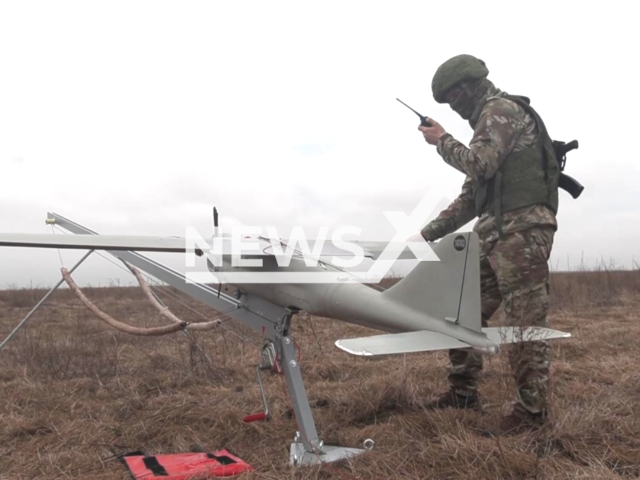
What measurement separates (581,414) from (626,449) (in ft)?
1.84

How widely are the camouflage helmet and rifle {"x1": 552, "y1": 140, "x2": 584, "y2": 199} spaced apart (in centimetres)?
89

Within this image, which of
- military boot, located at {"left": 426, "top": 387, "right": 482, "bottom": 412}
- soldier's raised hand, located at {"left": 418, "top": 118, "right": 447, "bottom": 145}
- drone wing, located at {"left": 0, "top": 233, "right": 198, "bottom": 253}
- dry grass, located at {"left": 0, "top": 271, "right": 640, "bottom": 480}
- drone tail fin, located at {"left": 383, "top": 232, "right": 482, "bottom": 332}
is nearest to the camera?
drone tail fin, located at {"left": 383, "top": 232, "right": 482, "bottom": 332}

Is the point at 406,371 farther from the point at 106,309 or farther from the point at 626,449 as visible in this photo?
the point at 106,309

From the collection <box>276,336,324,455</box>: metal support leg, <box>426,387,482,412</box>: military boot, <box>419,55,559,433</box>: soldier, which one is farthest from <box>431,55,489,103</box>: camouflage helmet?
<box>426,387,482,412</box>: military boot

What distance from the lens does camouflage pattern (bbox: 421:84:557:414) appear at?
4.13 m

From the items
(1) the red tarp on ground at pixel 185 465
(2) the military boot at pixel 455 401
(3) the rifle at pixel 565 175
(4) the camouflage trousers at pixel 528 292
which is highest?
(3) the rifle at pixel 565 175

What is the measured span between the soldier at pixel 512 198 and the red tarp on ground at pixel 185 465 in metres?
2.08

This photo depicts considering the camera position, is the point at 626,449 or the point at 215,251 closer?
the point at 626,449

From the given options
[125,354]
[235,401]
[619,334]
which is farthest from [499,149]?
[125,354]

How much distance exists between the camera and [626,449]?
3.69 meters

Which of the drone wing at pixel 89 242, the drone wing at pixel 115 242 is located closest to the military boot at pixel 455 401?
the drone wing at pixel 115 242

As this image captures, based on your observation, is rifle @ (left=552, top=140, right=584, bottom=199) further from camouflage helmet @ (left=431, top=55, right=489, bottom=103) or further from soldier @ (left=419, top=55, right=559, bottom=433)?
camouflage helmet @ (left=431, top=55, right=489, bottom=103)

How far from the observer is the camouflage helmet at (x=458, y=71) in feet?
14.9

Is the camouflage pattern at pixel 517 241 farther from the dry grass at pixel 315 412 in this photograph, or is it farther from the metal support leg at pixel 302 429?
the metal support leg at pixel 302 429
